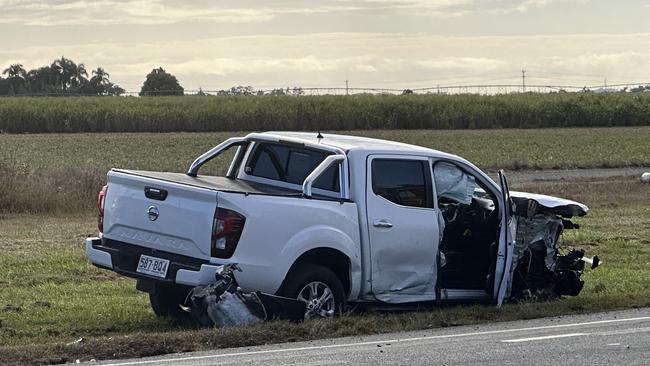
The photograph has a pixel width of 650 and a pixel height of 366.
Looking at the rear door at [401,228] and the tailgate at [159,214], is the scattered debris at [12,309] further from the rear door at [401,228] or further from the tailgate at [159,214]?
the rear door at [401,228]

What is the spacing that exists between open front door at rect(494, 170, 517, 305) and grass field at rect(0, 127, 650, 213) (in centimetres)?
1275

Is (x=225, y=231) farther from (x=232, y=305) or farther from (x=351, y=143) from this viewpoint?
(x=351, y=143)

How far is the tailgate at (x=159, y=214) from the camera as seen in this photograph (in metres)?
9.49

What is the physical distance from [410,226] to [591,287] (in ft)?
11.0

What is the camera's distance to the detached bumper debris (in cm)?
941

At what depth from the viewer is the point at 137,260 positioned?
988cm

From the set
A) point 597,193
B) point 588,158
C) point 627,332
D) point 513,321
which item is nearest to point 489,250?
point 513,321

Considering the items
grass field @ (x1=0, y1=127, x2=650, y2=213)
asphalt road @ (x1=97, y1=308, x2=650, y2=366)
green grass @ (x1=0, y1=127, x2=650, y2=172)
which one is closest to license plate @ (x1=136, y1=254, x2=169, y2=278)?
asphalt road @ (x1=97, y1=308, x2=650, y2=366)

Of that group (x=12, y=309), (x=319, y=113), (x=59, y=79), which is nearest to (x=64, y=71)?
(x=59, y=79)

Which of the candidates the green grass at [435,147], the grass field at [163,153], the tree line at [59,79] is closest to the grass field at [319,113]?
the grass field at [163,153]

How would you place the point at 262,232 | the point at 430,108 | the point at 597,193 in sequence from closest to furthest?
the point at 262,232
the point at 597,193
the point at 430,108

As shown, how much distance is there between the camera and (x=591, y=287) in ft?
42.2

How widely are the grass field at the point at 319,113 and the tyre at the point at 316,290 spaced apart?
5358 centimetres

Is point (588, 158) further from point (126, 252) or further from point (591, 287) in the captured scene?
point (126, 252)
